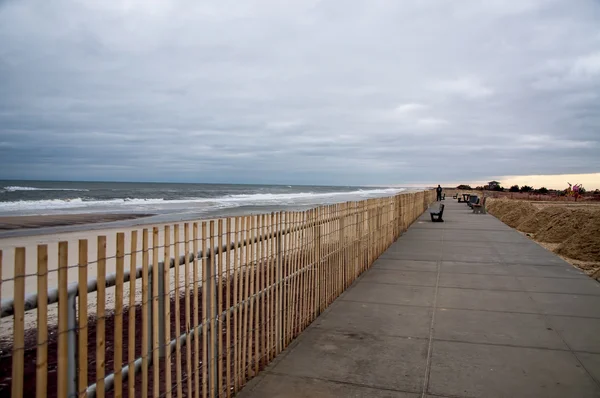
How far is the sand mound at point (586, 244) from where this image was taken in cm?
1194

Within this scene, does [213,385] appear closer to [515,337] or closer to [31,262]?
[515,337]

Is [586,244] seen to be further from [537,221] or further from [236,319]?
[236,319]

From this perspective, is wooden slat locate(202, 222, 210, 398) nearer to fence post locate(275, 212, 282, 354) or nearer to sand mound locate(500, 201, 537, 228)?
fence post locate(275, 212, 282, 354)

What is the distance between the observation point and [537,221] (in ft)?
65.6

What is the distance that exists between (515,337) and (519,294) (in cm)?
238

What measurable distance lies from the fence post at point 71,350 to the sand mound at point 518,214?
2252cm

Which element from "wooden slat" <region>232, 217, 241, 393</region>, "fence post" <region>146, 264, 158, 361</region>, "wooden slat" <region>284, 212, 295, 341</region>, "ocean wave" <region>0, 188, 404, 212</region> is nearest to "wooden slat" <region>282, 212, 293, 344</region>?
"wooden slat" <region>284, 212, 295, 341</region>

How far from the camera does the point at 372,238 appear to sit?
10328 mm

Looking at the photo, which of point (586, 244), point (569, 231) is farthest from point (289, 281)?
point (569, 231)

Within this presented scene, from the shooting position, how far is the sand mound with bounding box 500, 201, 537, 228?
2268 centimetres

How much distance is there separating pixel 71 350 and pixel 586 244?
12930 mm

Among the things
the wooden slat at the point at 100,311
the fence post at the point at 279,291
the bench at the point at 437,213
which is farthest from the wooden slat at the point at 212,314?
the bench at the point at 437,213

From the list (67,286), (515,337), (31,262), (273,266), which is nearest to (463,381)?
(515,337)

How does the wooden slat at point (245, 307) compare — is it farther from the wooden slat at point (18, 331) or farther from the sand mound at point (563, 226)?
the sand mound at point (563, 226)
